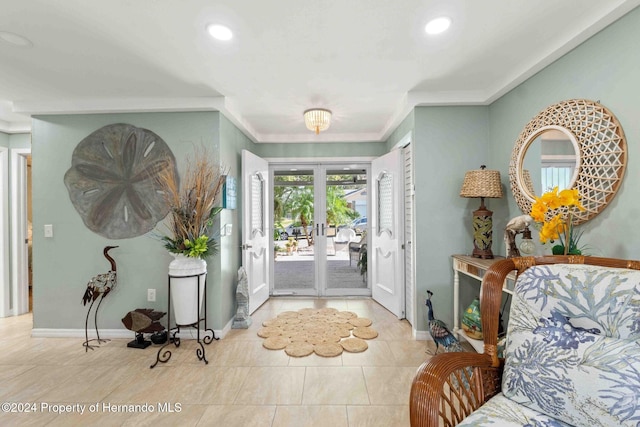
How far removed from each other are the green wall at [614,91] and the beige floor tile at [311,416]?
72.9 inches

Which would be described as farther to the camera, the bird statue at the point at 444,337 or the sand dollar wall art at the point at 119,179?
the sand dollar wall art at the point at 119,179

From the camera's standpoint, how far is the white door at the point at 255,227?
3496mm

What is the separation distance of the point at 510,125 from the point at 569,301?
6.31 ft

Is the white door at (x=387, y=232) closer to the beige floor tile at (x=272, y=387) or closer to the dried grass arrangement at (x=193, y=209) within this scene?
the beige floor tile at (x=272, y=387)

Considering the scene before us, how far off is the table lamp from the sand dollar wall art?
9.17 ft

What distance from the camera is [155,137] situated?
10.00 feet

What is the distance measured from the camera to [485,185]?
2.53 meters

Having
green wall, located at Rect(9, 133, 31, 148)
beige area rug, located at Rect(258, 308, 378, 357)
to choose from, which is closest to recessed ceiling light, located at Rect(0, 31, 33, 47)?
green wall, located at Rect(9, 133, 31, 148)

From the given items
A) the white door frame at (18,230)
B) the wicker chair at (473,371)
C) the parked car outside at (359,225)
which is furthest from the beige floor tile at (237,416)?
the white door frame at (18,230)

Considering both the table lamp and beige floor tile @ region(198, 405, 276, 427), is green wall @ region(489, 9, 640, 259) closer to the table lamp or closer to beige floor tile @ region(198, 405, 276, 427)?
the table lamp

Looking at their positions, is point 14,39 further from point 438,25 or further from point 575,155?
point 575,155

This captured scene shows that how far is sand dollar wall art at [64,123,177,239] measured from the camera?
303 centimetres

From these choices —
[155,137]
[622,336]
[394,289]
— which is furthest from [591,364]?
[155,137]

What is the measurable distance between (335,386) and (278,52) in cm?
244
